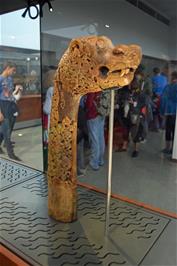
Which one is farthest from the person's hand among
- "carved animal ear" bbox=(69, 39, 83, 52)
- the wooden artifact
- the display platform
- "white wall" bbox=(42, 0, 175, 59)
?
"carved animal ear" bbox=(69, 39, 83, 52)

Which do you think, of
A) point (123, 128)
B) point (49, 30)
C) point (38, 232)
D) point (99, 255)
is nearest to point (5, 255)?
point (38, 232)

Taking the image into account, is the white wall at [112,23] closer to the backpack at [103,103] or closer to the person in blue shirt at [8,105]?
the backpack at [103,103]

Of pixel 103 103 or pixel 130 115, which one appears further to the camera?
pixel 130 115

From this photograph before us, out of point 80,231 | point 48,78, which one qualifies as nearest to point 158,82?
point 48,78

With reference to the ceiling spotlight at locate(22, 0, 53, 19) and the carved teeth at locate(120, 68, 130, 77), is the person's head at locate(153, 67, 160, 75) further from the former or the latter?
the carved teeth at locate(120, 68, 130, 77)

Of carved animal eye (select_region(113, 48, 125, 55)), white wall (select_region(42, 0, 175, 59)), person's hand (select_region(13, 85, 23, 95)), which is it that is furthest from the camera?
person's hand (select_region(13, 85, 23, 95))

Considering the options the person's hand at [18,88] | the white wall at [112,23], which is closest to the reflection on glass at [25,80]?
the person's hand at [18,88]

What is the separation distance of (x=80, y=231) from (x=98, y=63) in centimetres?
70

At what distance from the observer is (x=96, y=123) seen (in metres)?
1.90

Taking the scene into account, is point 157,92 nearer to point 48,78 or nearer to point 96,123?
point 96,123

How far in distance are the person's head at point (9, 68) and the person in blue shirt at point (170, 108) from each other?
123 centimetres

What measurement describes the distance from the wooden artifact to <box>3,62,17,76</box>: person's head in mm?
1057

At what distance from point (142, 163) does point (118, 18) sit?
115 cm

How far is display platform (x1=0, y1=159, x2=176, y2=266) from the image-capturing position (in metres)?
0.93
